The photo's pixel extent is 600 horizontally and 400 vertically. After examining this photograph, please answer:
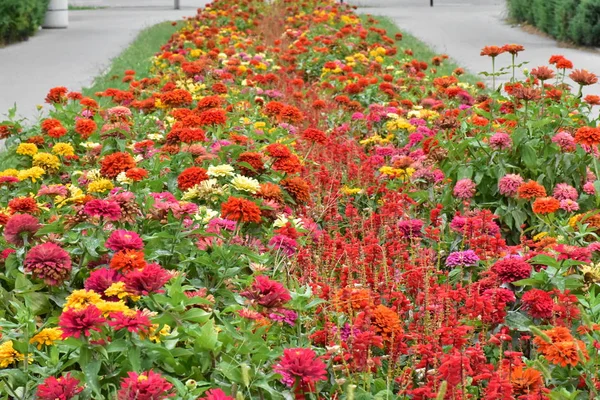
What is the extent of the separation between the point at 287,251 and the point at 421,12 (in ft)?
73.7

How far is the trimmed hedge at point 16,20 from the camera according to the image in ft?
52.2

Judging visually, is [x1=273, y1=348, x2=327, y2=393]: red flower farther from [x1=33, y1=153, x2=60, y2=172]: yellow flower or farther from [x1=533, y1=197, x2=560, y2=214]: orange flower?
[x1=33, y1=153, x2=60, y2=172]: yellow flower

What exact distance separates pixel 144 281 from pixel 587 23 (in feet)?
45.0

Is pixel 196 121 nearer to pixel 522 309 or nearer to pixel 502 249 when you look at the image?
pixel 502 249

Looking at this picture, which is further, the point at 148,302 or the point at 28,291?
the point at 28,291

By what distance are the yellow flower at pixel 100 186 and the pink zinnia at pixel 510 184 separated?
6.13ft

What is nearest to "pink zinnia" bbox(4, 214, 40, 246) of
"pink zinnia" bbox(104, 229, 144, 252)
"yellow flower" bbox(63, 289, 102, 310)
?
"pink zinnia" bbox(104, 229, 144, 252)

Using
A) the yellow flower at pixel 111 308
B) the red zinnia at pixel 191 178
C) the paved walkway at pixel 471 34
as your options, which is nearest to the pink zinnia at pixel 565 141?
the red zinnia at pixel 191 178

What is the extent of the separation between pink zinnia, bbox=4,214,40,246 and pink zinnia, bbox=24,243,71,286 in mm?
214

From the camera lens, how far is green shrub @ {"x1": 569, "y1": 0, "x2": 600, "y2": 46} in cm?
1446

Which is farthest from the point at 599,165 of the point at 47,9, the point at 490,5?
the point at 490,5

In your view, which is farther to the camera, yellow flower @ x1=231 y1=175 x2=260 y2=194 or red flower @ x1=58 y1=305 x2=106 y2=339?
yellow flower @ x1=231 y1=175 x2=260 y2=194

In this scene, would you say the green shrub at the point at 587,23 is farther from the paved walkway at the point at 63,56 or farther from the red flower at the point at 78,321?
the red flower at the point at 78,321

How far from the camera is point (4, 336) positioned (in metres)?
2.38
